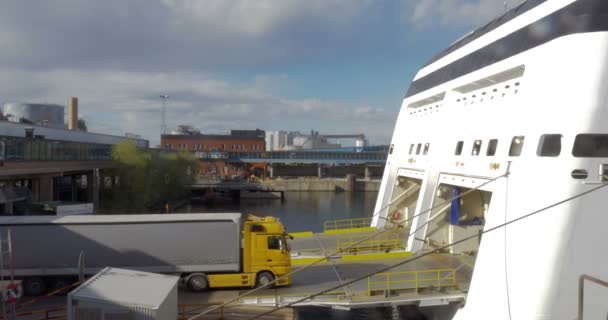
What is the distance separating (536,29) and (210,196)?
5182 centimetres

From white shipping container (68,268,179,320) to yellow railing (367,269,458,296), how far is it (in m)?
4.81

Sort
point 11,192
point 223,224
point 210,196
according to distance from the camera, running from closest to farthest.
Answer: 1. point 223,224
2. point 11,192
3. point 210,196

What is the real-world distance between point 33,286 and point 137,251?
299 centimetres

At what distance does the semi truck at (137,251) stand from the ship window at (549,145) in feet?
23.4

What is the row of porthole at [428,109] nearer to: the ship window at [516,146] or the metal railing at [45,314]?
the ship window at [516,146]

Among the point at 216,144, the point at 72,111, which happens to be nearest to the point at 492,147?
the point at 72,111

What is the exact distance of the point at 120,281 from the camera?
10.2 meters

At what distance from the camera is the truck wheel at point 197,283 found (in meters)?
13.7

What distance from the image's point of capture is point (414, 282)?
1274 centimetres

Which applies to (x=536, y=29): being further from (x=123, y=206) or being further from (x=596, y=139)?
(x=123, y=206)

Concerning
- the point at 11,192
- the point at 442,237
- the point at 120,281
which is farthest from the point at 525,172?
the point at 11,192

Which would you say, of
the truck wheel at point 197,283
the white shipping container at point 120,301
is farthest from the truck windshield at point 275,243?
→ the white shipping container at point 120,301

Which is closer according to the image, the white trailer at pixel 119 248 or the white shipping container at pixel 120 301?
the white shipping container at pixel 120 301

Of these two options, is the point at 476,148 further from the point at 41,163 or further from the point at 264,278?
the point at 41,163
